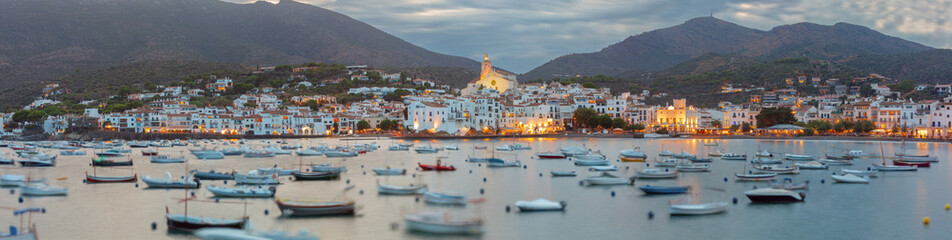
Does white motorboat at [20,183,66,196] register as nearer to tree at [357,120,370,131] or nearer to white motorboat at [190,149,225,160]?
white motorboat at [190,149,225,160]

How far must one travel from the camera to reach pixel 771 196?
79.0ft

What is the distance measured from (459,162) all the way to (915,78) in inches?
4514

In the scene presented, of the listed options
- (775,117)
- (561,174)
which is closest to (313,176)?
(561,174)

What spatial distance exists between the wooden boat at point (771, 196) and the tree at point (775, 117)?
54.5 meters

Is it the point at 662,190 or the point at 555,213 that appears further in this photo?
the point at 662,190

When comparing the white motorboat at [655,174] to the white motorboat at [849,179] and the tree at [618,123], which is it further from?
the tree at [618,123]

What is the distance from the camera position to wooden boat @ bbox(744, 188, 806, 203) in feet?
79.1

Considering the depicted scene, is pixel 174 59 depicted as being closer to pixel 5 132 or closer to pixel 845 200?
pixel 5 132

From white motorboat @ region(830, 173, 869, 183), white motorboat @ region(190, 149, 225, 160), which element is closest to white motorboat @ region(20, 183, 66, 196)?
white motorboat @ region(190, 149, 225, 160)

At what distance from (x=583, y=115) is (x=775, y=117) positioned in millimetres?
19502

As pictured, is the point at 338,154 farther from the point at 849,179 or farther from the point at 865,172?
the point at 865,172

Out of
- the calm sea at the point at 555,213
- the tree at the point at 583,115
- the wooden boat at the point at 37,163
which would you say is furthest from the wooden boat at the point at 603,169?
the tree at the point at 583,115

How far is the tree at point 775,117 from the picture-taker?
75.1 m

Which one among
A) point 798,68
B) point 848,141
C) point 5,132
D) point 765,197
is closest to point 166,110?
point 5,132
